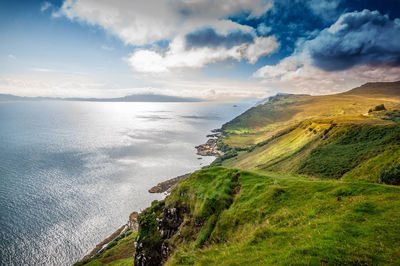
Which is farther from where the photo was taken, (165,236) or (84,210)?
(84,210)

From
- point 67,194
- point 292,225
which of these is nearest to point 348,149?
point 292,225

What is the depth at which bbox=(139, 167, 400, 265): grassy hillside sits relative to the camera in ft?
34.6

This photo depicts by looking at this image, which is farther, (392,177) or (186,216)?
(186,216)

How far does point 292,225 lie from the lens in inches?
611

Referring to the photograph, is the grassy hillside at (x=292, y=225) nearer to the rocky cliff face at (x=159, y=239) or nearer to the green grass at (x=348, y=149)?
the rocky cliff face at (x=159, y=239)

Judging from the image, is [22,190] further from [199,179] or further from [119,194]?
[199,179]

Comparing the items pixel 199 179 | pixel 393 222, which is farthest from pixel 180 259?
pixel 199 179

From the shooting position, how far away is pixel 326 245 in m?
11.0

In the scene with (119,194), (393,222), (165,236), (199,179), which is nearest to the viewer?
(393,222)

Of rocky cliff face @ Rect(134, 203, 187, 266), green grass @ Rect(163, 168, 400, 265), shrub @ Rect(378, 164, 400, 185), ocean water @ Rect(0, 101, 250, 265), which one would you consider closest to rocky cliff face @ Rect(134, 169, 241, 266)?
rocky cliff face @ Rect(134, 203, 187, 266)

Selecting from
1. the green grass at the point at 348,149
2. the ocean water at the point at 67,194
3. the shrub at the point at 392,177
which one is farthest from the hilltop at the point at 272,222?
the ocean water at the point at 67,194

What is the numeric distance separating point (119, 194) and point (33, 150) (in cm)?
11465

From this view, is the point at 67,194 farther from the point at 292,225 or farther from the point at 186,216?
the point at 292,225

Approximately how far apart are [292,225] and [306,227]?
138 cm
